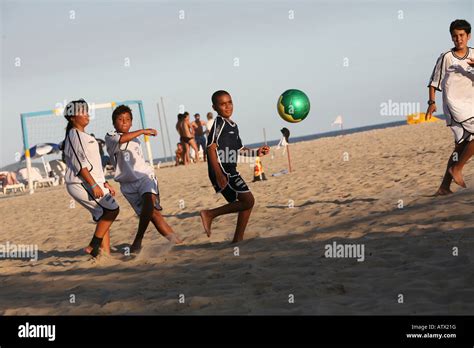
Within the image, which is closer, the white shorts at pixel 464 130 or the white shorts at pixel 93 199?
the white shorts at pixel 93 199

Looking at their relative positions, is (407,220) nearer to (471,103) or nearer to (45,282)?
(471,103)

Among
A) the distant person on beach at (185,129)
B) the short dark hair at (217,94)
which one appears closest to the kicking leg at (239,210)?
the short dark hair at (217,94)

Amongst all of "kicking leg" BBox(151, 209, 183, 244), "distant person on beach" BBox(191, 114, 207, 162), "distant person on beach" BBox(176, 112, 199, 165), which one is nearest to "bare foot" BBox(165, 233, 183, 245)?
"kicking leg" BBox(151, 209, 183, 244)

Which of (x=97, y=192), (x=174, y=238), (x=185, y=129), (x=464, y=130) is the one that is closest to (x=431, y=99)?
(x=464, y=130)

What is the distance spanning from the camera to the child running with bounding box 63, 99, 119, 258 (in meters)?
6.67

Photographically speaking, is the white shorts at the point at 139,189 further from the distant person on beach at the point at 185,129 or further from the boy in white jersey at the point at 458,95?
the distant person on beach at the point at 185,129

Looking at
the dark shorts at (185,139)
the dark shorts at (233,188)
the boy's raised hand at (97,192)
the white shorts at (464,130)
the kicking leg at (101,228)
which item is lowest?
the kicking leg at (101,228)

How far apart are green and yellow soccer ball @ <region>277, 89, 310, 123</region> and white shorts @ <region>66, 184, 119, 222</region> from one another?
9.83 ft

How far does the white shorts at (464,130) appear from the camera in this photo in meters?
7.82

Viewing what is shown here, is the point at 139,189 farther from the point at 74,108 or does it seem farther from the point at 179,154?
the point at 179,154

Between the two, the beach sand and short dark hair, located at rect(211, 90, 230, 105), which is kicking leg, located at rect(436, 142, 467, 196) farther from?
short dark hair, located at rect(211, 90, 230, 105)

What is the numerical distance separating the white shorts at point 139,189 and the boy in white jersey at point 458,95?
333cm

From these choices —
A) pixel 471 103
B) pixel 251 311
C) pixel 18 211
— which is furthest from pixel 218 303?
pixel 18 211
